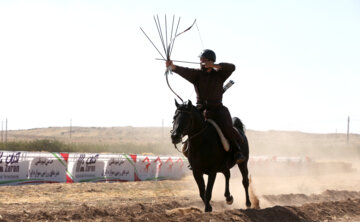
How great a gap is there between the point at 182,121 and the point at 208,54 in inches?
78.9

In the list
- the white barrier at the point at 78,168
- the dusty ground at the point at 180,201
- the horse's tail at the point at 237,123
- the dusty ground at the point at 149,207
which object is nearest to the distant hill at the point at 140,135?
the dusty ground at the point at 180,201

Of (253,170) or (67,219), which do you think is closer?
(67,219)

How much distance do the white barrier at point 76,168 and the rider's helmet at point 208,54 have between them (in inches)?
559

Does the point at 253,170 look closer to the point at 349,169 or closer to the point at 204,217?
the point at 349,169

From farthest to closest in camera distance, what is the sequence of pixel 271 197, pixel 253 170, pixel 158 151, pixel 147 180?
pixel 158 151
pixel 253 170
pixel 147 180
pixel 271 197

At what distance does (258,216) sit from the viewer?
993 cm

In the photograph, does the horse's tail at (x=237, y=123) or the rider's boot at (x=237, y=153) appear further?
the horse's tail at (x=237, y=123)

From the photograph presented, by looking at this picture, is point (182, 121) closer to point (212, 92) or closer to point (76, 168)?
point (212, 92)

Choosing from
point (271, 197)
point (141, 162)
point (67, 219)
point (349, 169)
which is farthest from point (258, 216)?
point (349, 169)

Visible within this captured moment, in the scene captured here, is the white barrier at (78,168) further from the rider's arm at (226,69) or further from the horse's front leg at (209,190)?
the rider's arm at (226,69)

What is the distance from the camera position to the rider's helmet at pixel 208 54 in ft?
35.1

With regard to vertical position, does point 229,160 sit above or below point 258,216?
above

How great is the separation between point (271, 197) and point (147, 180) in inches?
523

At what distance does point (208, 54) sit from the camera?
10.7 m
